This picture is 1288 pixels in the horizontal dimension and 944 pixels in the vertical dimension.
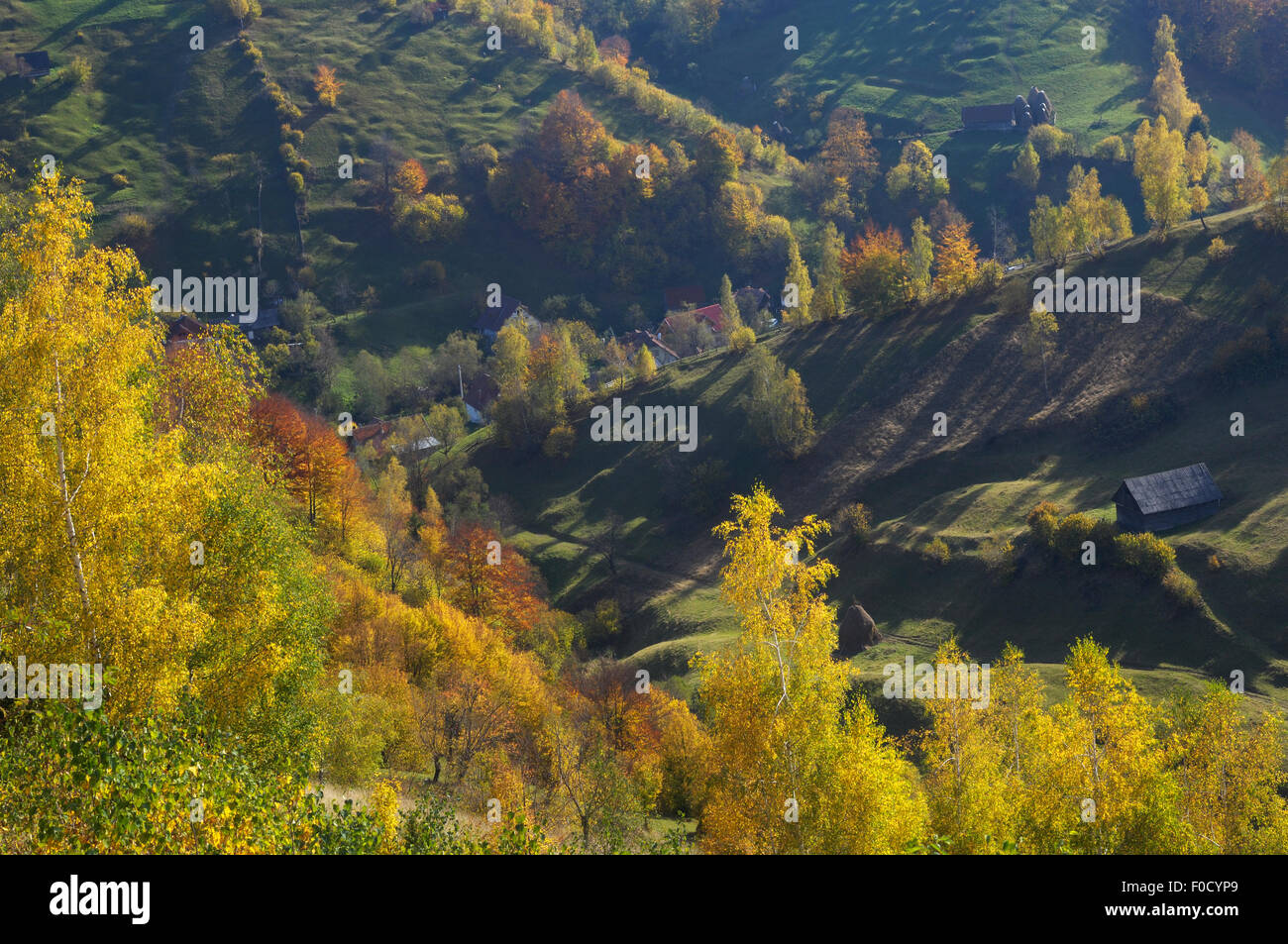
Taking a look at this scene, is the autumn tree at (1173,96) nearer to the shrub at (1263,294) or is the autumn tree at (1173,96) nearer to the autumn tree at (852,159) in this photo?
the autumn tree at (852,159)

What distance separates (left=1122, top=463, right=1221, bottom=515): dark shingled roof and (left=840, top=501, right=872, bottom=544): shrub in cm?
2436

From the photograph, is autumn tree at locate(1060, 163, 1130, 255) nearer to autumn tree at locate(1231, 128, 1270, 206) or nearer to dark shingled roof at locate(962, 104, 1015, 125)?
autumn tree at locate(1231, 128, 1270, 206)

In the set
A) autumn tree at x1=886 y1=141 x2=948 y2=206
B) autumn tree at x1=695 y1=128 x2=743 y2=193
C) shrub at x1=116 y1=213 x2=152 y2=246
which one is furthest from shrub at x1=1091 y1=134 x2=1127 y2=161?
shrub at x1=116 y1=213 x2=152 y2=246

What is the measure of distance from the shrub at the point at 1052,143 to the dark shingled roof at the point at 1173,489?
116 m

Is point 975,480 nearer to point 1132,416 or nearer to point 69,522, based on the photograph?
point 1132,416

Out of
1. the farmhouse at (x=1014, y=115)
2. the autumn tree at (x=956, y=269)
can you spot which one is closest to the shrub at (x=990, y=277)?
the autumn tree at (x=956, y=269)

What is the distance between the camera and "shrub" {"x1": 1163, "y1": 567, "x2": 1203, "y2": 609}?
62.8 metres

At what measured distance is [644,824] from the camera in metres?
48.0

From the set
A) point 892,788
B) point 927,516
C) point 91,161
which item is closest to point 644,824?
point 892,788

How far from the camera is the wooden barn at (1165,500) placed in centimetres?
7038

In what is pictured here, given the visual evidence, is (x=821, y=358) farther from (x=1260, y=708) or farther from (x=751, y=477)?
(x=1260, y=708)

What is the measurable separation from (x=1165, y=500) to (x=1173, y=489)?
4.35 feet

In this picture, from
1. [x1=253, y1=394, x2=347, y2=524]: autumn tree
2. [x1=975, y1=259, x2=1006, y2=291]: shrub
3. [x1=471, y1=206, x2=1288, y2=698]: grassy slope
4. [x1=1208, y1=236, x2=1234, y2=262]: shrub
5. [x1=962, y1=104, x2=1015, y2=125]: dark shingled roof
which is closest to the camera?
[x1=471, y1=206, x2=1288, y2=698]: grassy slope
